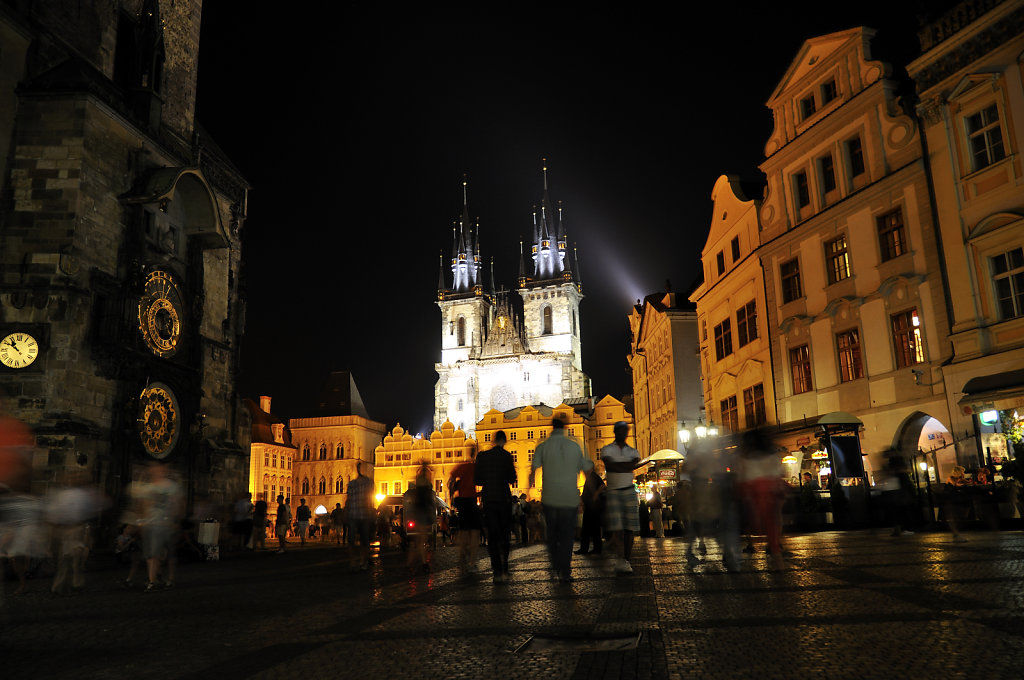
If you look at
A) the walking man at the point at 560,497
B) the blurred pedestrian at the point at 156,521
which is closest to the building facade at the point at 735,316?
the walking man at the point at 560,497

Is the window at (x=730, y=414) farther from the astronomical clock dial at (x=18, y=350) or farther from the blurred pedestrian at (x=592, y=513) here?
the astronomical clock dial at (x=18, y=350)

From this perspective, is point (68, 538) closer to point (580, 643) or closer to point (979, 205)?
point (580, 643)

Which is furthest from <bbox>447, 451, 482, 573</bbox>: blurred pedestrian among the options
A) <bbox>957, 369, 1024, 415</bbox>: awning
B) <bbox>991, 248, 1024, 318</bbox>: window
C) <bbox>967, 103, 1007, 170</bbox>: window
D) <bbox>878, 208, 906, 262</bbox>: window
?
<bbox>878, 208, 906, 262</bbox>: window

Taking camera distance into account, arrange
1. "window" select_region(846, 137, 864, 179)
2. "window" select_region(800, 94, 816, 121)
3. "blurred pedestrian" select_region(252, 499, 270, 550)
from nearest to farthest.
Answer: "window" select_region(846, 137, 864, 179)
"blurred pedestrian" select_region(252, 499, 270, 550)
"window" select_region(800, 94, 816, 121)

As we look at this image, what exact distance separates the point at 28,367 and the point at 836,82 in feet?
78.4

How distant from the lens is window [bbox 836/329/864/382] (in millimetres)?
22906

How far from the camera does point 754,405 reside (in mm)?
28531

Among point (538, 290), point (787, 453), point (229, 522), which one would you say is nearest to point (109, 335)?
point (229, 522)

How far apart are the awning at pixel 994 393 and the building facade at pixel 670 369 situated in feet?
65.2

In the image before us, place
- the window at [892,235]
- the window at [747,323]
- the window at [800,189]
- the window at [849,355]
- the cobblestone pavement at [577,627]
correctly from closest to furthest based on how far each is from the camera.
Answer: the cobblestone pavement at [577,627], the window at [892,235], the window at [849,355], the window at [800,189], the window at [747,323]

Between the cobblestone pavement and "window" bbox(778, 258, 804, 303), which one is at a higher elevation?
"window" bbox(778, 258, 804, 303)

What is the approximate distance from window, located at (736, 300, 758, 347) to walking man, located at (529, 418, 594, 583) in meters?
20.9

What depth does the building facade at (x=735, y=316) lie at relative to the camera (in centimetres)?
2788

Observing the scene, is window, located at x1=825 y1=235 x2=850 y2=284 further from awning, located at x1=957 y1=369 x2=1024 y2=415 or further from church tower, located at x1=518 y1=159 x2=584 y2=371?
church tower, located at x1=518 y1=159 x2=584 y2=371
